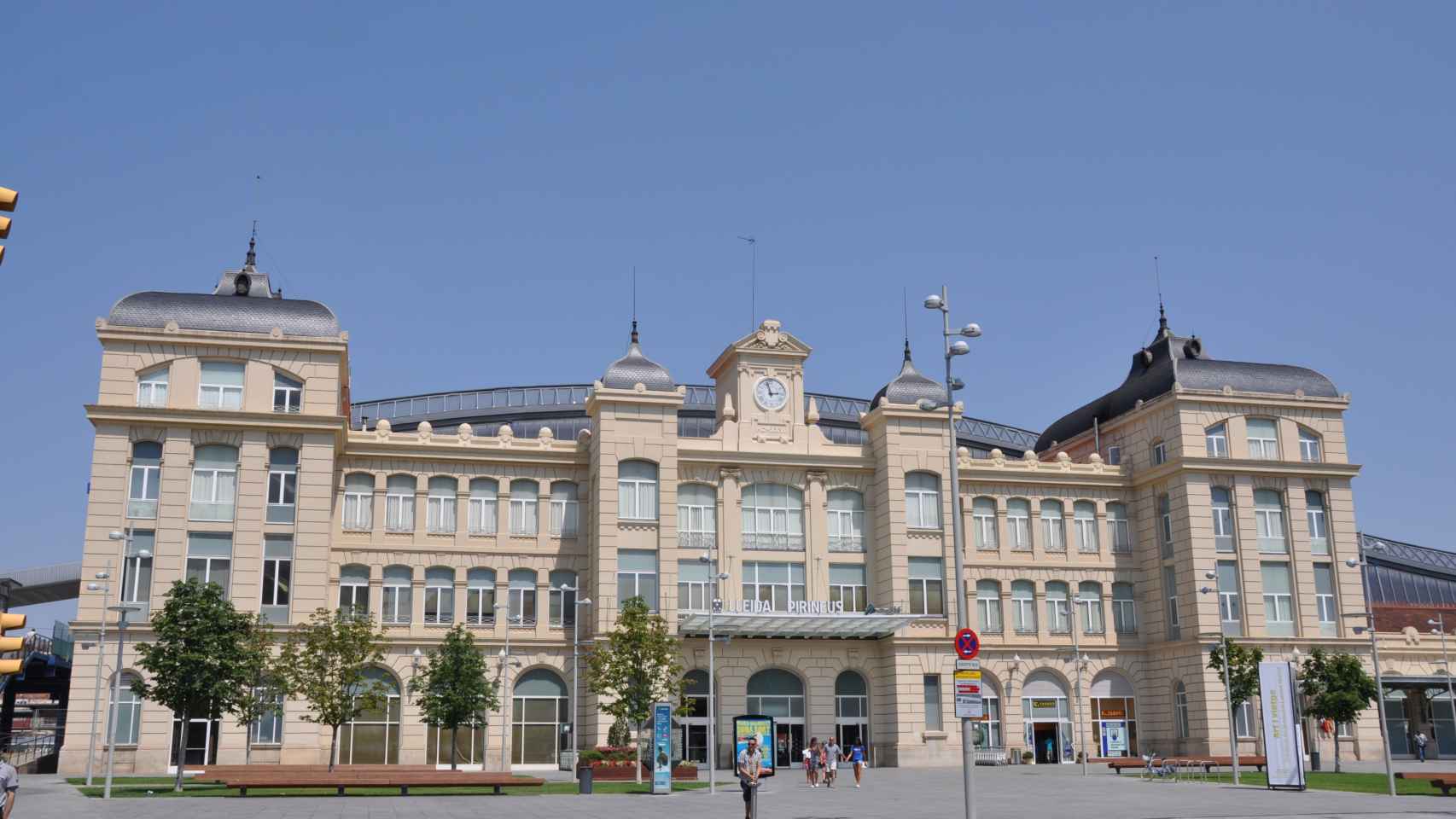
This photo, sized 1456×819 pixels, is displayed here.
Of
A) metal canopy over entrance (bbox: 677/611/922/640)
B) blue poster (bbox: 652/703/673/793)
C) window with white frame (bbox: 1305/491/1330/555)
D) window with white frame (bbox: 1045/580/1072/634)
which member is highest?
window with white frame (bbox: 1305/491/1330/555)

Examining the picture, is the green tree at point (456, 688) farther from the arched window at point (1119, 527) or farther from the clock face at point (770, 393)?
the arched window at point (1119, 527)

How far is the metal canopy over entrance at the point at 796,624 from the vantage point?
59.7m

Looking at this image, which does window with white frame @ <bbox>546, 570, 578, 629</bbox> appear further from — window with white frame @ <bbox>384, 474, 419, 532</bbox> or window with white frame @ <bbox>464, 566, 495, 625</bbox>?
window with white frame @ <bbox>384, 474, 419, 532</bbox>

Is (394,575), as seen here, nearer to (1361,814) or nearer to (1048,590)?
(1048,590)

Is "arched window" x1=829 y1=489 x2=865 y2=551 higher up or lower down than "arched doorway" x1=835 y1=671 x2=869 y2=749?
higher up

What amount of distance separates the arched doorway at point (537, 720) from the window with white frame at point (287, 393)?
16127 millimetres

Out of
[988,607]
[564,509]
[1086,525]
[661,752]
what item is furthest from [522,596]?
[1086,525]

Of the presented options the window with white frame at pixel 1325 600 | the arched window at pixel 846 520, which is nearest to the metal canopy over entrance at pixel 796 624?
the arched window at pixel 846 520

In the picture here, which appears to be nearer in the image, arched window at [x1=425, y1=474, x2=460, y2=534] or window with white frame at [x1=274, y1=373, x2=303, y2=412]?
window with white frame at [x1=274, y1=373, x2=303, y2=412]

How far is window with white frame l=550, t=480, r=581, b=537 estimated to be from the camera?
63.3 m

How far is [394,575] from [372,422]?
103ft

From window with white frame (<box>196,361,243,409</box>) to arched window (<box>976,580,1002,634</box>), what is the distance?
36877 mm

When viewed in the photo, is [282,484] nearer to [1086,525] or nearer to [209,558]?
[209,558]

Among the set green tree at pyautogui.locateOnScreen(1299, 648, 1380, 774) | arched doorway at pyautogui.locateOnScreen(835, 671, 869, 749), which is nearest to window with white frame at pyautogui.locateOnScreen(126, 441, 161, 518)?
arched doorway at pyautogui.locateOnScreen(835, 671, 869, 749)
